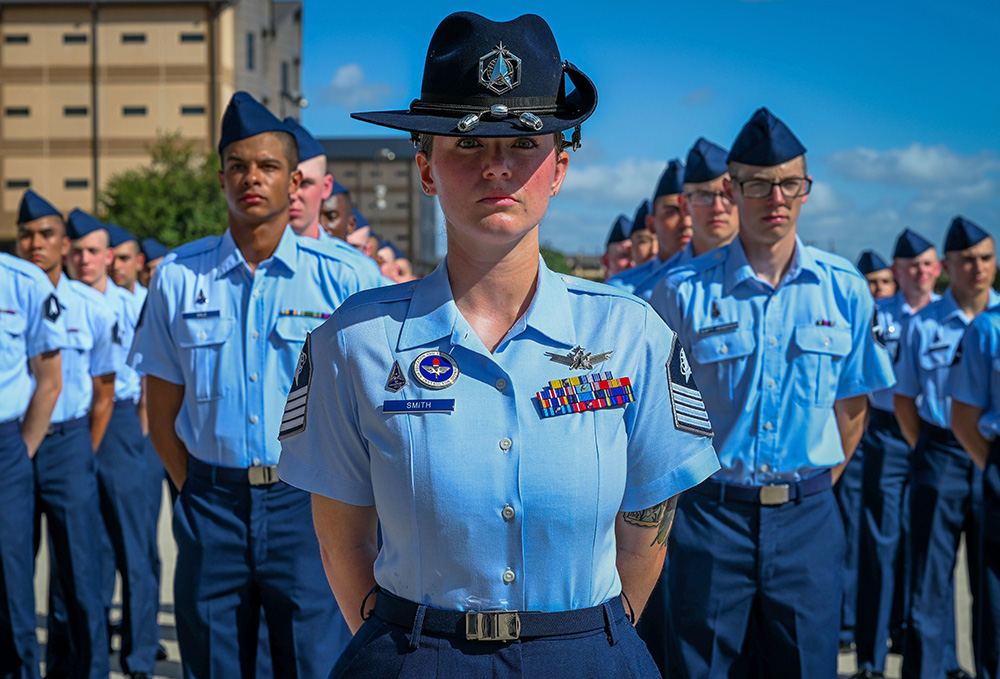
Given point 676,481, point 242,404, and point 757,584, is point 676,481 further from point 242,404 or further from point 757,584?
point 242,404

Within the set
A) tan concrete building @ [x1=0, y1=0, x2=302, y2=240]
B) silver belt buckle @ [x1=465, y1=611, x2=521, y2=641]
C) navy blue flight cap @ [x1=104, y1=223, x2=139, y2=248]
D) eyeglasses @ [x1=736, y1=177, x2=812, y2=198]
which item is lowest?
silver belt buckle @ [x1=465, y1=611, x2=521, y2=641]

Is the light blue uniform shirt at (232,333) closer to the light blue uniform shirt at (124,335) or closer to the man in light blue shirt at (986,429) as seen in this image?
the light blue uniform shirt at (124,335)

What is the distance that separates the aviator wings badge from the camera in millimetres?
2080

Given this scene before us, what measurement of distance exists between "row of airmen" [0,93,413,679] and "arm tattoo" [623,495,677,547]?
1842 mm

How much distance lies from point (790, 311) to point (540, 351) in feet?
7.52

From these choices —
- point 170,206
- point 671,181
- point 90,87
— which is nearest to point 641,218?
point 671,181

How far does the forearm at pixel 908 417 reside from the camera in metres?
6.73

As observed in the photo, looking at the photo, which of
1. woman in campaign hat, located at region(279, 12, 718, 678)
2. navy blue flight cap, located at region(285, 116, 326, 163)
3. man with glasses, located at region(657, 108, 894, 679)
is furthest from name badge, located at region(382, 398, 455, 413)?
navy blue flight cap, located at region(285, 116, 326, 163)

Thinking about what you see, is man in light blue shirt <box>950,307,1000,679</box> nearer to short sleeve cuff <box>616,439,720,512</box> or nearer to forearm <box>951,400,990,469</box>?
forearm <box>951,400,990,469</box>

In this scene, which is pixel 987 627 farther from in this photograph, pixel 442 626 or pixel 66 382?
→ pixel 66 382

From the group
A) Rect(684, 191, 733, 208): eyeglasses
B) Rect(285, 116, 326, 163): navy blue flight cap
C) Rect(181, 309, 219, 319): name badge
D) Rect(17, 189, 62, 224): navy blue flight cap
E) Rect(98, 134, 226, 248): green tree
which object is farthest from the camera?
Rect(98, 134, 226, 248): green tree

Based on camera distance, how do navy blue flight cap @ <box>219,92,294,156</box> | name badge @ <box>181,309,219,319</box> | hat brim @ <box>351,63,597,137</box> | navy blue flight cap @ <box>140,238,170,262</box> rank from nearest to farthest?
hat brim @ <box>351,63,597,137</box>, name badge @ <box>181,309,219,319</box>, navy blue flight cap @ <box>219,92,294,156</box>, navy blue flight cap @ <box>140,238,170,262</box>

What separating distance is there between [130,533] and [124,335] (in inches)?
53.0

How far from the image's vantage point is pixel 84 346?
6488 mm
